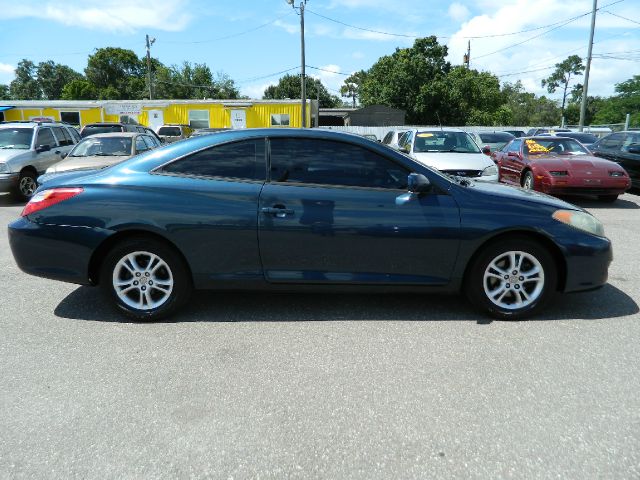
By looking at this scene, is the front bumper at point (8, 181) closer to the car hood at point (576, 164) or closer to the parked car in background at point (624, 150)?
the car hood at point (576, 164)

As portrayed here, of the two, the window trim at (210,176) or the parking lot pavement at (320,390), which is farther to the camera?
the window trim at (210,176)

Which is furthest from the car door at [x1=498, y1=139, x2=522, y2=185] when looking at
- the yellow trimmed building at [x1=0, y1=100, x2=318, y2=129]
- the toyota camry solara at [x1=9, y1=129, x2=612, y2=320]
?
the yellow trimmed building at [x1=0, y1=100, x2=318, y2=129]

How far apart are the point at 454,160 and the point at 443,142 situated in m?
1.03

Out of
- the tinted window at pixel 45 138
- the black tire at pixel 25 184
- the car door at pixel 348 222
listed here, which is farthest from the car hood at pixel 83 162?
the car door at pixel 348 222

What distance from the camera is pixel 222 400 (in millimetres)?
2836

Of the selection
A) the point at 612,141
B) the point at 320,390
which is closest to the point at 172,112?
the point at 612,141

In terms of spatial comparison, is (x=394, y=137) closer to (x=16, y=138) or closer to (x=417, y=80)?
(x=16, y=138)

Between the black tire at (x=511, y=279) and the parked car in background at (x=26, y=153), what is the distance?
32.6 ft

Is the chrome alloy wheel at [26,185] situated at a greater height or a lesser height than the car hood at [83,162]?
lesser

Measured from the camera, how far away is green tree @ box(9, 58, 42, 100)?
97.4 meters

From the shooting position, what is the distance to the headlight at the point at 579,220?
392 centimetres

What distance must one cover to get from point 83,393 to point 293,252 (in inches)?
67.4

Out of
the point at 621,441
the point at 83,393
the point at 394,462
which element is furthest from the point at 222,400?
the point at 621,441

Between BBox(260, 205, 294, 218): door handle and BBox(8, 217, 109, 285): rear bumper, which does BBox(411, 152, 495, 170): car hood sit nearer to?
BBox(260, 205, 294, 218): door handle
